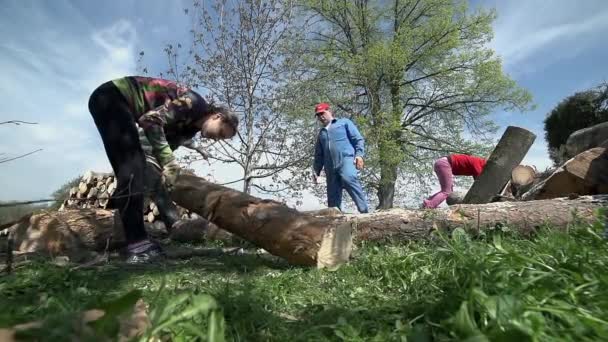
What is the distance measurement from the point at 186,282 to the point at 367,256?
1.20 m

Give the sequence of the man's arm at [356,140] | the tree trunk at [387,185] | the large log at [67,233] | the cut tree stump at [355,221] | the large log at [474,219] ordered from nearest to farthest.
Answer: the cut tree stump at [355,221]
the large log at [474,219]
the large log at [67,233]
the man's arm at [356,140]
the tree trunk at [387,185]

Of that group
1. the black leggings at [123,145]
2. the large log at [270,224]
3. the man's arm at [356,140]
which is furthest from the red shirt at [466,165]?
the black leggings at [123,145]

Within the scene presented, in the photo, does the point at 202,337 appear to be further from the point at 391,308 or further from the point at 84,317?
the point at 391,308

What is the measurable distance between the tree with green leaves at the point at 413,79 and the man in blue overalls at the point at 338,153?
9.27m

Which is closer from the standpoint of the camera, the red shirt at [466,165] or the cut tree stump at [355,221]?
the cut tree stump at [355,221]

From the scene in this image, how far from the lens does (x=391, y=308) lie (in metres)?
1.60

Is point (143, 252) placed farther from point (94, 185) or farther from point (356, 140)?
point (94, 185)

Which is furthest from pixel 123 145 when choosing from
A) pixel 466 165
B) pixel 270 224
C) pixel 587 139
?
pixel 587 139

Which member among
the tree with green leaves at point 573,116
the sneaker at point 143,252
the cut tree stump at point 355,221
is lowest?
the sneaker at point 143,252

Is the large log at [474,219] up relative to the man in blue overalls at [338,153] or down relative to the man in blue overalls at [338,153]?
down

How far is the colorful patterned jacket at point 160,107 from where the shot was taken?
10.6 ft

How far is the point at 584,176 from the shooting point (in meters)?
4.80

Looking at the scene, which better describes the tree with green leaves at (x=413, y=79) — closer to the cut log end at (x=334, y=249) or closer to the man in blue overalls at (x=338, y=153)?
the man in blue overalls at (x=338, y=153)

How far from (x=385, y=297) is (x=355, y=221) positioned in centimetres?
193
